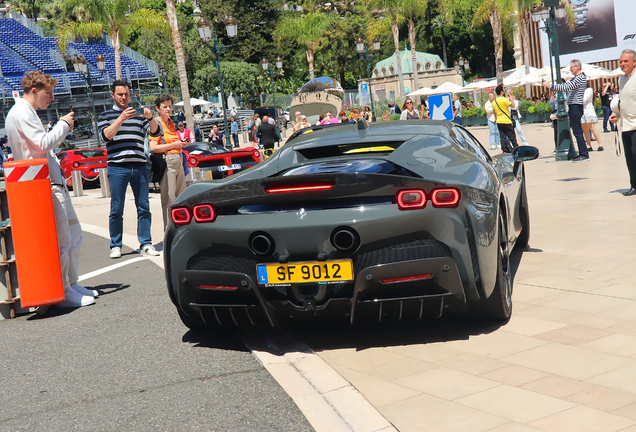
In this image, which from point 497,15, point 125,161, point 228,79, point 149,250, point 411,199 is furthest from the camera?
point 228,79

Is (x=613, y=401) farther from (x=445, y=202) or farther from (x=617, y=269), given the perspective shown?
(x=617, y=269)

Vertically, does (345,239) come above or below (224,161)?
below

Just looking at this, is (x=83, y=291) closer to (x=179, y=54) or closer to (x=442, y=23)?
(x=179, y=54)

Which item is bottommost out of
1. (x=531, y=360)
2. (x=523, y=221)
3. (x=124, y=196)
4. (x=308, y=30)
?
(x=531, y=360)

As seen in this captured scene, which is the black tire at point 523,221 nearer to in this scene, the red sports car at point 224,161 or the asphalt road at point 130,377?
the asphalt road at point 130,377

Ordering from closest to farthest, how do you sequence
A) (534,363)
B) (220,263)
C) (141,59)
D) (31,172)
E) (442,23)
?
(534,363) < (220,263) < (31,172) < (141,59) < (442,23)

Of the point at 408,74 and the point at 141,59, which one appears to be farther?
the point at 408,74

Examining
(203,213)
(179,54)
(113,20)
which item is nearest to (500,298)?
(203,213)

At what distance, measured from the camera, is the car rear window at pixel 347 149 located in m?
4.75

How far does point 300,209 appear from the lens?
4.06 m

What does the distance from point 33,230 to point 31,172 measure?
0.45m

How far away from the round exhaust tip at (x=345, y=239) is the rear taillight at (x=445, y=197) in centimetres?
46

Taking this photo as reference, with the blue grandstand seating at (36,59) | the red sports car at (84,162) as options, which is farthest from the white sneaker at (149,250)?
the blue grandstand seating at (36,59)

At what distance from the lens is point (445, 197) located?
3982 mm
